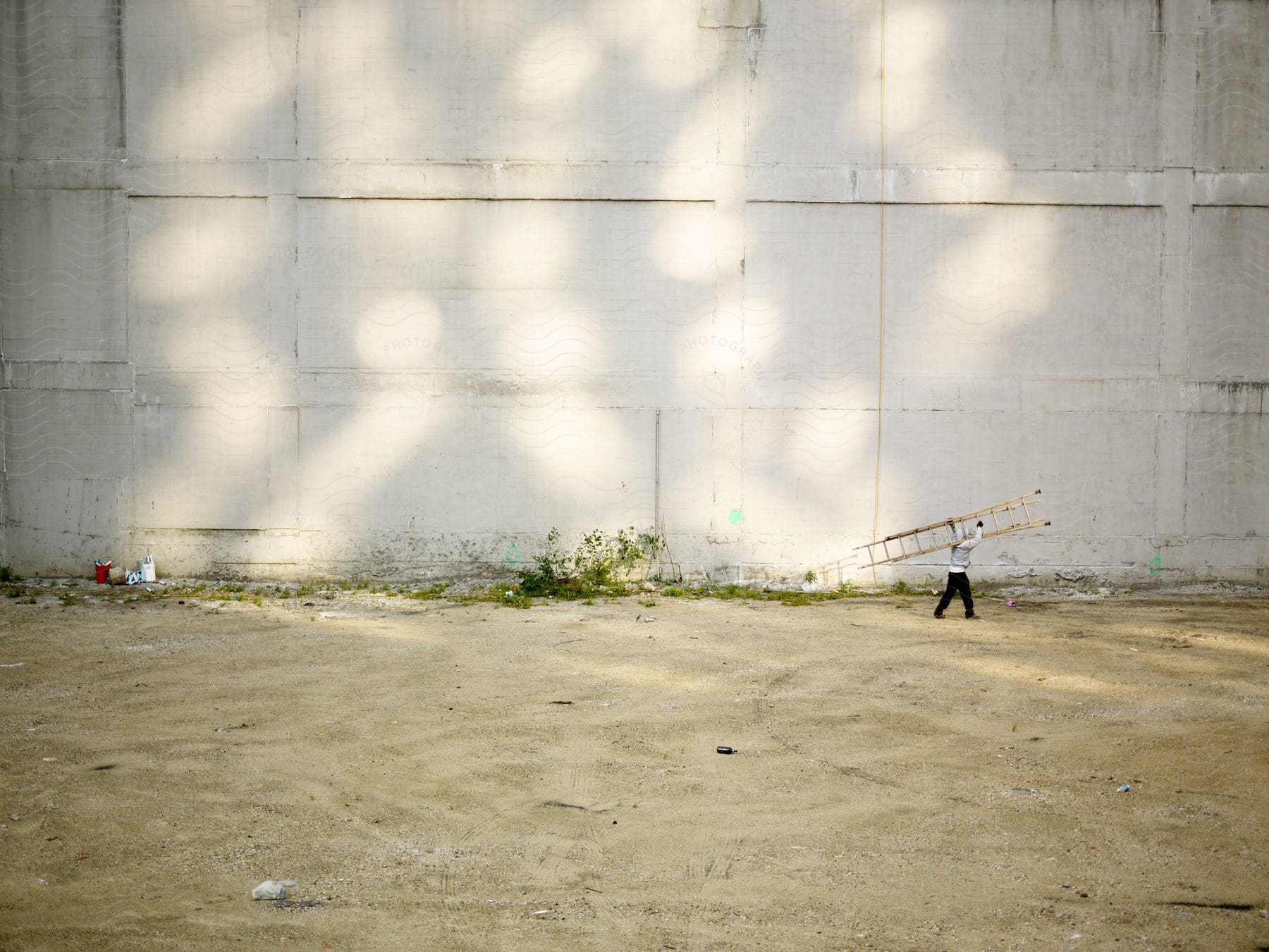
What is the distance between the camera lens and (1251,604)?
1095 centimetres

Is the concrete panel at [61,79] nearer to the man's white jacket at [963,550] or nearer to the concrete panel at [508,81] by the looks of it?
the concrete panel at [508,81]

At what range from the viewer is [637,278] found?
11430 millimetres

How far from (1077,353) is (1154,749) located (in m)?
6.18

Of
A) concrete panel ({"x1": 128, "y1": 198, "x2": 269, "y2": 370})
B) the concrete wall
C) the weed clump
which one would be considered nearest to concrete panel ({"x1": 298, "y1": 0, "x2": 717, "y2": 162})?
the concrete wall

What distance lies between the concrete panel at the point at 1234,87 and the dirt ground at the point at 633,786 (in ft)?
18.3

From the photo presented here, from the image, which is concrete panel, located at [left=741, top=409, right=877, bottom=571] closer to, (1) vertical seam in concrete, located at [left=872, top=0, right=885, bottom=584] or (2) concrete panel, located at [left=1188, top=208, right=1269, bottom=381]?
(1) vertical seam in concrete, located at [left=872, top=0, right=885, bottom=584]

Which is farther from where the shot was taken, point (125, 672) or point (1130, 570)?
point (1130, 570)

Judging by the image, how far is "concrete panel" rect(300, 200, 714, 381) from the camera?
1141cm

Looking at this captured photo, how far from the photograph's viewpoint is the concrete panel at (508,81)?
11.3 meters

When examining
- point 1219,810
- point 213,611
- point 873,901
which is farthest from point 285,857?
point 213,611

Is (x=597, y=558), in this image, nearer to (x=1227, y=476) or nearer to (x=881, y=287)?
(x=881, y=287)

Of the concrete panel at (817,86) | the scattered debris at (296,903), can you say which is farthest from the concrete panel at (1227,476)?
the scattered debris at (296,903)

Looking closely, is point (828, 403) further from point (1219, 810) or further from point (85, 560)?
point (85, 560)

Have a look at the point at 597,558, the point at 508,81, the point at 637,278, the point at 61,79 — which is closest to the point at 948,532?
the point at 597,558
